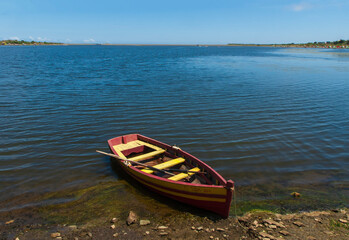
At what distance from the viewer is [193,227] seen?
7664mm

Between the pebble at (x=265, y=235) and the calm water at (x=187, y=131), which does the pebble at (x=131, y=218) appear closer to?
the calm water at (x=187, y=131)

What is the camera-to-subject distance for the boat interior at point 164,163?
945 centimetres

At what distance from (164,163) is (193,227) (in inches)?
131

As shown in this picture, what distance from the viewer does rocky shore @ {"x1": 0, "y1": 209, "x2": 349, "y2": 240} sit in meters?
7.28

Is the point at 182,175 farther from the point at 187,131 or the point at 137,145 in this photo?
the point at 187,131

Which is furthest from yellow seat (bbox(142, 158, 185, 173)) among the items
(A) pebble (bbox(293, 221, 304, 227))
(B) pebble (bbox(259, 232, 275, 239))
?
(A) pebble (bbox(293, 221, 304, 227))

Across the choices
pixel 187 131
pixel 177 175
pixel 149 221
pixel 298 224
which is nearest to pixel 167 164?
pixel 177 175

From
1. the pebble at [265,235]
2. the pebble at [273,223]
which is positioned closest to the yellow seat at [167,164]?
the pebble at [273,223]

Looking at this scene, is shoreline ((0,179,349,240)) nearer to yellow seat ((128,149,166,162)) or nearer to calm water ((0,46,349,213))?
calm water ((0,46,349,213))

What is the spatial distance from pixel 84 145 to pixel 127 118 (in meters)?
4.74

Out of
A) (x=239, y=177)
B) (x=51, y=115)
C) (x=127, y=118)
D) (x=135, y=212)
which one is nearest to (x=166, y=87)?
(x=127, y=118)

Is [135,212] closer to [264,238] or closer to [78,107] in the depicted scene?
[264,238]

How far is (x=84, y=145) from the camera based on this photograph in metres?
13.7

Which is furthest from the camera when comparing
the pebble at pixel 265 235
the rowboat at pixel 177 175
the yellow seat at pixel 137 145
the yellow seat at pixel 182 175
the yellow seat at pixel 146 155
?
the yellow seat at pixel 137 145
